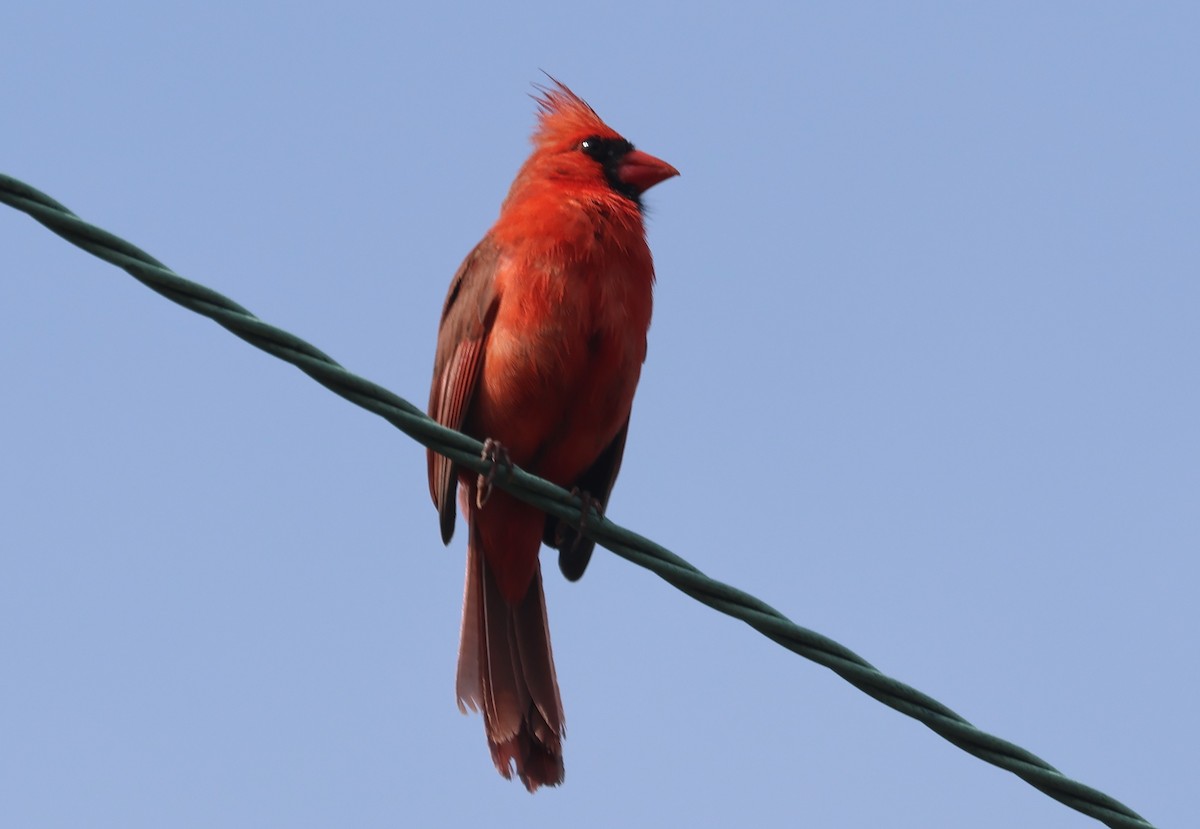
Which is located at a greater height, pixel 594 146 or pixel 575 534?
pixel 594 146

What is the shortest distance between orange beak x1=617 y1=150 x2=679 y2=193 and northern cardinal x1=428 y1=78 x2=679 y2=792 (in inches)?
11.7

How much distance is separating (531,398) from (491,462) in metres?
1.24

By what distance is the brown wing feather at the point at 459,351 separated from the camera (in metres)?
4.59

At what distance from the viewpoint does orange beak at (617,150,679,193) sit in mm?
5465

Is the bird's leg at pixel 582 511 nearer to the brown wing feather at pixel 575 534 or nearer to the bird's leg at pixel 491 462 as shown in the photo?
the brown wing feather at pixel 575 534

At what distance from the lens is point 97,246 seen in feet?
8.13

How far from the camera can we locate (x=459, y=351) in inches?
184

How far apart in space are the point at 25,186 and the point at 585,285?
7.41 ft

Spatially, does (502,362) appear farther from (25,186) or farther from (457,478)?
(25,186)

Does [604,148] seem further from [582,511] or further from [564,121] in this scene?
[582,511]

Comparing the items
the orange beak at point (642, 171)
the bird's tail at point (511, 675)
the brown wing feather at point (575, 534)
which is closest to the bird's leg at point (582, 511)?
the brown wing feather at point (575, 534)

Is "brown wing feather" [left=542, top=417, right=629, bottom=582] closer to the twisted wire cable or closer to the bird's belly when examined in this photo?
the bird's belly

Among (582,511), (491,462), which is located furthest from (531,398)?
(491,462)

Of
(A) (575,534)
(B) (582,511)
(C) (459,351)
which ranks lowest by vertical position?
(B) (582,511)
